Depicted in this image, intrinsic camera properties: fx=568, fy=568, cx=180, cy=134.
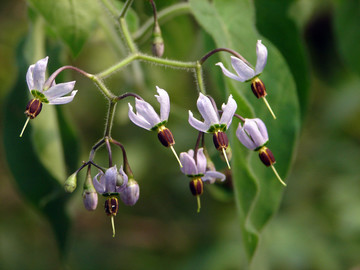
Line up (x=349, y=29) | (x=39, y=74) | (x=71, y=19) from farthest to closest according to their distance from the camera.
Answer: (x=349, y=29)
(x=71, y=19)
(x=39, y=74)

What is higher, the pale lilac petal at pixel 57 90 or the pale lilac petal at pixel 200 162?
the pale lilac petal at pixel 57 90

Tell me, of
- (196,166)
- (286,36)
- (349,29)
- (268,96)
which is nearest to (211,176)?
(196,166)

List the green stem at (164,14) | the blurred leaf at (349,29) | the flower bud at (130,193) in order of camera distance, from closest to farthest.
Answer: the flower bud at (130,193) → the green stem at (164,14) → the blurred leaf at (349,29)

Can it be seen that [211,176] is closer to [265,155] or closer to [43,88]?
[265,155]

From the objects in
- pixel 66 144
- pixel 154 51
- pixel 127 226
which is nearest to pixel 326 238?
pixel 127 226

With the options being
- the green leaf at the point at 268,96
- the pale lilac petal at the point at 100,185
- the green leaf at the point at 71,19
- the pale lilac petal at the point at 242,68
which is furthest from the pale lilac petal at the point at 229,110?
the green leaf at the point at 71,19

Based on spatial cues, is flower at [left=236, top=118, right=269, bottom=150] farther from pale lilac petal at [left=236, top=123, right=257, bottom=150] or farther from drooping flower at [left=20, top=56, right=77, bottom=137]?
drooping flower at [left=20, top=56, right=77, bottom=137]

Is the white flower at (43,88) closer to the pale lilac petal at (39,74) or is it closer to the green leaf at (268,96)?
the pale lilac petal at (39,74)

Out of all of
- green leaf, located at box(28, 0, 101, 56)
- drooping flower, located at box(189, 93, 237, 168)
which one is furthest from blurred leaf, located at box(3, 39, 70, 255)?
drooping flower, located at box(189, 93, 237, 168)

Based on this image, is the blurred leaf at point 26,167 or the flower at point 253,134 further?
the blurred leaf at point 26,167
